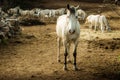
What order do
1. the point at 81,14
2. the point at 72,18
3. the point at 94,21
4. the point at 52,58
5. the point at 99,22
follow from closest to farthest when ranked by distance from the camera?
the point at 72,18, the point at 52,58, the point at 99,22, the point at 94,21, the point at 81,14

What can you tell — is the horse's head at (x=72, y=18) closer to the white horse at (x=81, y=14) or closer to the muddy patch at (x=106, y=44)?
the muddy patch at (x=106, y=44)

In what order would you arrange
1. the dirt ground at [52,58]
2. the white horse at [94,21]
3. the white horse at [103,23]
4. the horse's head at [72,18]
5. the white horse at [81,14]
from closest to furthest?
1. the dirt ground at [52,58]
2. the horse's head at [72,18]
3. the white horse at [103,23]
4. the white horse at [94,21]
5. the white horse at [81,14]

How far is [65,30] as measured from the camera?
37.7 ft

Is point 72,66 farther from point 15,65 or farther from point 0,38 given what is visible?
point 0,38

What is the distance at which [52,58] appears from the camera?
13258mm

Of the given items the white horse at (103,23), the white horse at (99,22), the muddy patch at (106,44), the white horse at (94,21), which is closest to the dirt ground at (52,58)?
the muddy patch at (106,44)

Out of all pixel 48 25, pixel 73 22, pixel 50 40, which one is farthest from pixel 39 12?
pixel 73 22

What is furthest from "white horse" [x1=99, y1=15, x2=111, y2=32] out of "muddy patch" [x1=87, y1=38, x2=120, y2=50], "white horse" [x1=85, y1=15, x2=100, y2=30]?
"muddy patch" [x1=87, y1=38, x2=120, y2=50]

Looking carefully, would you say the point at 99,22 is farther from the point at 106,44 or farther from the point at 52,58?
the point at 52,58

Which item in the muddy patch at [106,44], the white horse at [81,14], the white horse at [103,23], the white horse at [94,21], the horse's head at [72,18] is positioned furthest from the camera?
the white horse at [81,14]

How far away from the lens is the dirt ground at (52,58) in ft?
35.7

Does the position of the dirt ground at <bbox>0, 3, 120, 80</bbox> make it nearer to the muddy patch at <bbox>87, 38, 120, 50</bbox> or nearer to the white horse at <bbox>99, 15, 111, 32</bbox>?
the muddy patch at <bbox>87, 38, 120, 50</bbox>

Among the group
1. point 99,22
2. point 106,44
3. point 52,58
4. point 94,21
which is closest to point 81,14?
point 94,21

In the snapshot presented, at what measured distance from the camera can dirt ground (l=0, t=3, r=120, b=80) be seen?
10.9 meters
